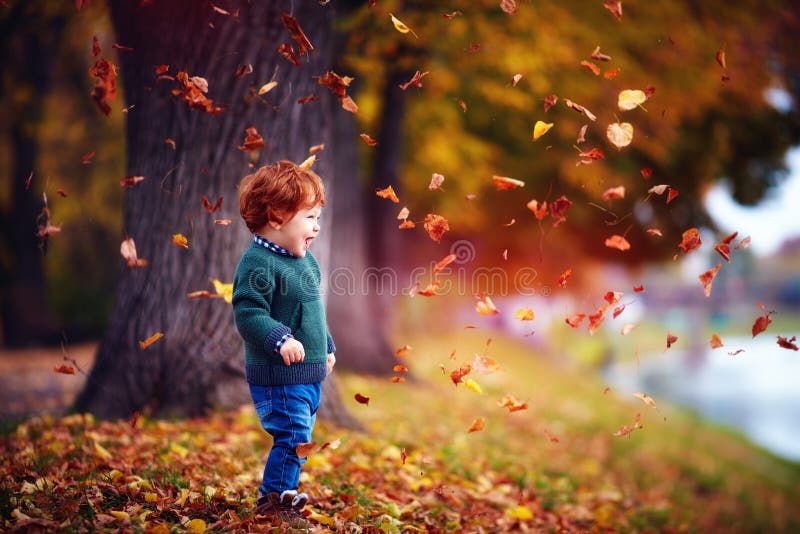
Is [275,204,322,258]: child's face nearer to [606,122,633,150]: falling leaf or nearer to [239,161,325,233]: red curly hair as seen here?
[239,161,325,233]: red curly hair

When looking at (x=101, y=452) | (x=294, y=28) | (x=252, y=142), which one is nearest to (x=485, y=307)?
(x=252, y=142)

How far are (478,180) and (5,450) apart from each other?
29.6 ft

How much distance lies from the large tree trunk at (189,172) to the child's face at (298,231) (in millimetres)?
1305

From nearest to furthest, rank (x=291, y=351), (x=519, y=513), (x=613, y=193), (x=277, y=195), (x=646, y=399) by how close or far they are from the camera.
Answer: (x=291, y=351) < (x=277, y=195) < (x=613, y=193) < (x=646, y=399) < (x=519, y=513)

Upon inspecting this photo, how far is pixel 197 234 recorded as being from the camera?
3.96m

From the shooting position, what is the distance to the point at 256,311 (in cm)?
260

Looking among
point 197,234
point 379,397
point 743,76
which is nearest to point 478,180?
point 743,76

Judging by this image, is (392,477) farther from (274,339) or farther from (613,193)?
(613,193)

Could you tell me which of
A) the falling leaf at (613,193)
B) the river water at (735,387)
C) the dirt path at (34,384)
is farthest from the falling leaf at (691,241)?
the river water at (735,387)

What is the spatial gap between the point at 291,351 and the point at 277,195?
26.5 inches

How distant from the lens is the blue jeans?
107 inches

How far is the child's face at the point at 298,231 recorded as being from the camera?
2.73 m

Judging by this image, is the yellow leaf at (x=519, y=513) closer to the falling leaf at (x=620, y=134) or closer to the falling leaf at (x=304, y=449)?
the falling leaf at (x=304, y=449)

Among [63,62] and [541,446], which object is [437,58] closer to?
[541,446]
